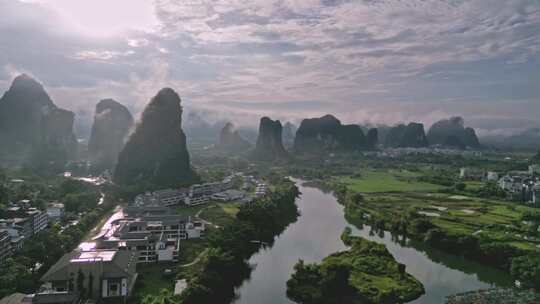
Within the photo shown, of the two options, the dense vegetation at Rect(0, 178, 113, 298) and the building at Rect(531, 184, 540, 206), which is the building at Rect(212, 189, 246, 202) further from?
the building at Rect(531, 184, 540, 206)

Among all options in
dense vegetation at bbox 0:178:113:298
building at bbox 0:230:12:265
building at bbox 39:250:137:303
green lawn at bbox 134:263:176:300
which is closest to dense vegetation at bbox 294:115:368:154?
dense vegetation at bbox 0:178:113:298

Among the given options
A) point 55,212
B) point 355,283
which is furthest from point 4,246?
point 355,283

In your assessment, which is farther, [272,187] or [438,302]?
[272,187]

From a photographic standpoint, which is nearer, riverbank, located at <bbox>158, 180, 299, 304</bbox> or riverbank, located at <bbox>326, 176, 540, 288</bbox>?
riverbank, located at <bbox>158, 180, 299, 304</bbox>

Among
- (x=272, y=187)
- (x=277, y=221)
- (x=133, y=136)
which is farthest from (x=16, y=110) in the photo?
(x=277, y=221)

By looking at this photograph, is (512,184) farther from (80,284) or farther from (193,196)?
(80,284)

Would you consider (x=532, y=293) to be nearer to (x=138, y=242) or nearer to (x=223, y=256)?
(x=223, y=256)
